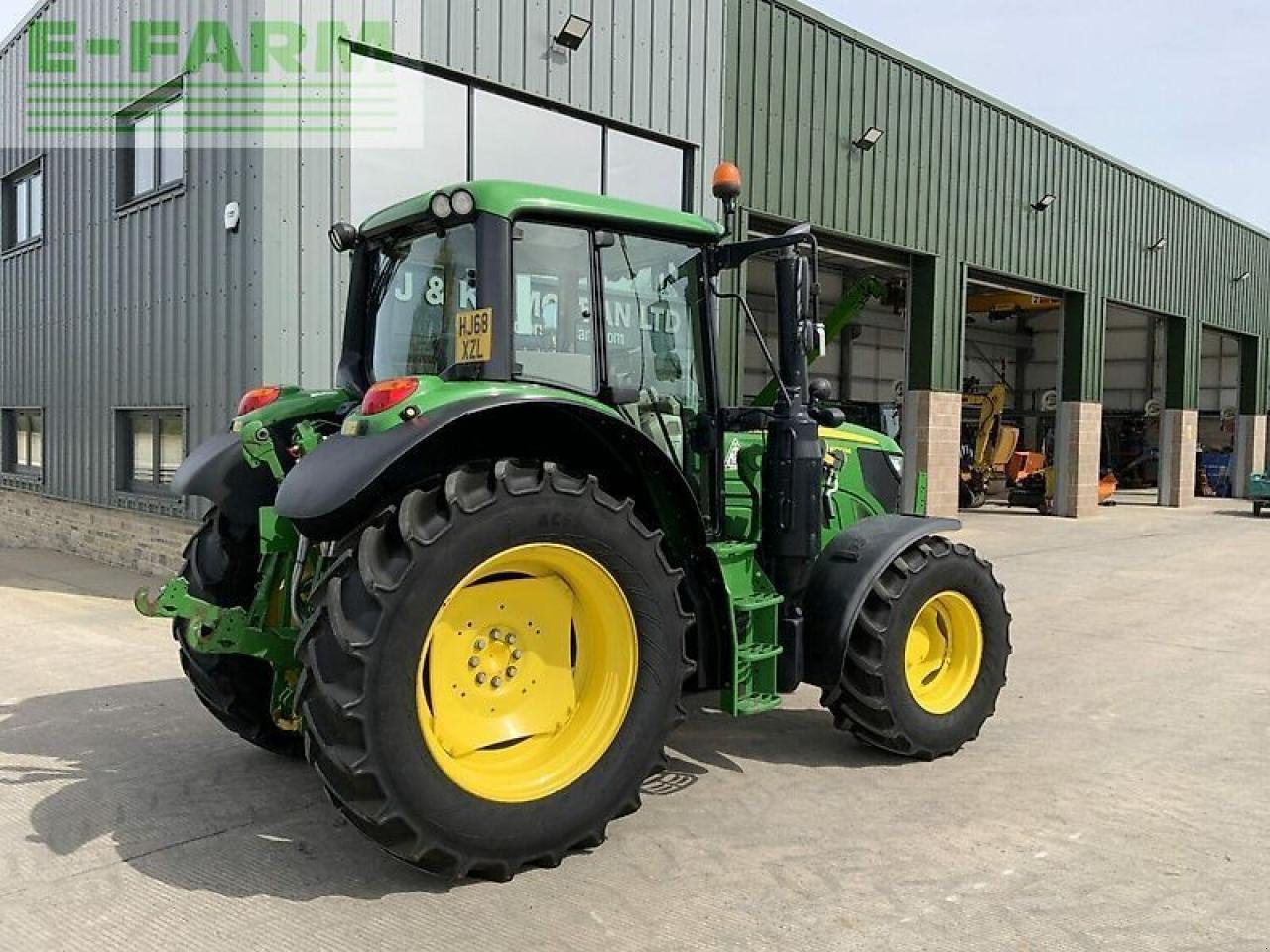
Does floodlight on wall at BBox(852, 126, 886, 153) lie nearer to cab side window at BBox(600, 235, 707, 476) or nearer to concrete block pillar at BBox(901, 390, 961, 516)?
concrete block pillar at BBox(901, 390, 961, 516)

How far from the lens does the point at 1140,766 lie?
189 inches

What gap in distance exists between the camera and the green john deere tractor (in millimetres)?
3236

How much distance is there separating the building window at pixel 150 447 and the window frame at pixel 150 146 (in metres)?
2.03

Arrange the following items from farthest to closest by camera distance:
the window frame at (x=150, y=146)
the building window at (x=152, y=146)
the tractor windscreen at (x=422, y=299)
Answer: the building window at (x=152, y=146), the window frame at (x=150, y=146), the tractor windscreen at (x=422, y=299)

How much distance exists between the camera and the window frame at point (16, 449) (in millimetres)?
12531

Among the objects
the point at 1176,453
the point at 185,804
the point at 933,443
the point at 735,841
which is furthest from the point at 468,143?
the point at 1176,453

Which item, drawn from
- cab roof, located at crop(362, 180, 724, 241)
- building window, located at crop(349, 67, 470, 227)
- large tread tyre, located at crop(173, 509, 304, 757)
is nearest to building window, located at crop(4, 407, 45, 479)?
building window, located at crop(349, 67, 470, 227)

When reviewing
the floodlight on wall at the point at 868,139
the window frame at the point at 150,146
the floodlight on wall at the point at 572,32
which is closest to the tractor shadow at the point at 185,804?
the window frame at the point at 150,146

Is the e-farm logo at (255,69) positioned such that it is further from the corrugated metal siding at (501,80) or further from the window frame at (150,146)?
the corrugated metal siding at (501,80)

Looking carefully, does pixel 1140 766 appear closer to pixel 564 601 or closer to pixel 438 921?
pixel 564 601

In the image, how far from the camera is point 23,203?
12.9 metres

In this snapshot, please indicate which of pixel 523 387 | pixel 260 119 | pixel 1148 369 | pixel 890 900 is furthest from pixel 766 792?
pixel 1148 369

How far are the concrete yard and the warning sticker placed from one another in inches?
69.4

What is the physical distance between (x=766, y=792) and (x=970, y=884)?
3.35 feet
